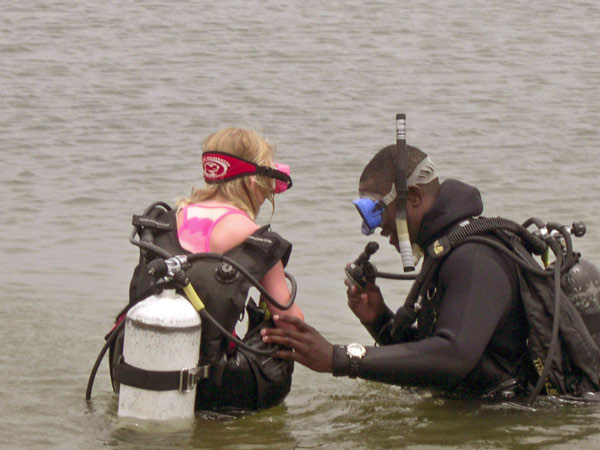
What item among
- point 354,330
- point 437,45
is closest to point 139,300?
point 354,330

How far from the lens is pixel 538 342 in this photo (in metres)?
4.89

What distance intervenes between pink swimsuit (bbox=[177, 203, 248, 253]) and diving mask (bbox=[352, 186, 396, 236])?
20.7 inches

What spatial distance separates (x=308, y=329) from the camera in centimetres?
477

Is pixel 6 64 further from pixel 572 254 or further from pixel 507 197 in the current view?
pixel 572 254

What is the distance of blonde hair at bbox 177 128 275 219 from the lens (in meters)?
5.16

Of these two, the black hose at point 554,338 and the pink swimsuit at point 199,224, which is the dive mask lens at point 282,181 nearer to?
the pink swimsuit at point 199,224

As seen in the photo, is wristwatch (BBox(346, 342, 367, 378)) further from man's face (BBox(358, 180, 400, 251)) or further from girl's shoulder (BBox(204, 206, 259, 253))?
girl's shoulder (BBox(204, 206, 259, 253))

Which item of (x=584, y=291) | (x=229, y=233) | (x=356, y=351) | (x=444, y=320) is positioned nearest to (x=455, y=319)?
(x=444, y=320)

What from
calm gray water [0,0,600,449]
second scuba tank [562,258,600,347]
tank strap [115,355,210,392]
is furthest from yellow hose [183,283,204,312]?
second scuba tank [562,258,600,347]

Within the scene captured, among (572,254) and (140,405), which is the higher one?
(572,254)

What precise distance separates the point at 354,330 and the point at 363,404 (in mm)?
1574

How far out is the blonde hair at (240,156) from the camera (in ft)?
16.9

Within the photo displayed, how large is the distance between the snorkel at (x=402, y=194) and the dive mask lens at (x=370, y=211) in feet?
0.26

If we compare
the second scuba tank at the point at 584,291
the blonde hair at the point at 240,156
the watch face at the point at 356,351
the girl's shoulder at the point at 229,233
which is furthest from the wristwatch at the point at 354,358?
the second scuba tank at the point at 584,291
